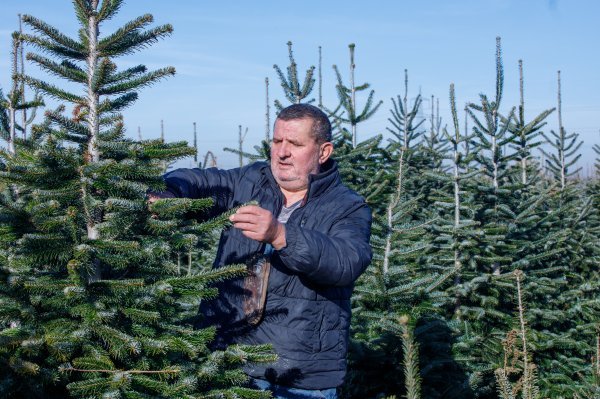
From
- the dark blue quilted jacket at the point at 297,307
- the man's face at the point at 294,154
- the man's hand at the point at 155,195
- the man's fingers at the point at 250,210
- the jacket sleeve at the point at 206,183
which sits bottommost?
the dark blue quilted jacket at the point at 297,307

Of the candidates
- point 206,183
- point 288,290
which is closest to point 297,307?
point 288,290

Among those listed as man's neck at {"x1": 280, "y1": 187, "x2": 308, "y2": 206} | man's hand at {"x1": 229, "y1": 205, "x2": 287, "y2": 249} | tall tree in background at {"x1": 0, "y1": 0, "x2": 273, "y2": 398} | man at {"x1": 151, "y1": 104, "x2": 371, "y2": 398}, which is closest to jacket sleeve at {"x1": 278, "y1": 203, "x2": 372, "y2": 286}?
man at {"x1": 151, "y1": 104, "x2": 371, "y2": 398}

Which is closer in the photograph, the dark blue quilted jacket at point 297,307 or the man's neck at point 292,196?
the dark blue quilted jacket at point 297,307

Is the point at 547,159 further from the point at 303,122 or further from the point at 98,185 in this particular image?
the point at 98,185

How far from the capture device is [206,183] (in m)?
3.54

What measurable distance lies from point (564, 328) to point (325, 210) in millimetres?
5738

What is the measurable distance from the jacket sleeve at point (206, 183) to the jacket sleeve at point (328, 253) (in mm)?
737

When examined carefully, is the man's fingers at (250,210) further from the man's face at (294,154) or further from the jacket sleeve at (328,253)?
the man's face at (294,154)

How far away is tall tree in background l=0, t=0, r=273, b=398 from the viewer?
2504mm

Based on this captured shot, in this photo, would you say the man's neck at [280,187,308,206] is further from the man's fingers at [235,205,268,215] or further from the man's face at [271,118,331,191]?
the man's fingers at [235,205,268,215]

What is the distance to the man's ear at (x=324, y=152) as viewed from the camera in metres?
3.74

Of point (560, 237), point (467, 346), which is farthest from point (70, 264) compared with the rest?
point (560, 237)

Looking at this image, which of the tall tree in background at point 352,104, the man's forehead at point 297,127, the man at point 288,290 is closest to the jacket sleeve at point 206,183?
the man at point 288,290

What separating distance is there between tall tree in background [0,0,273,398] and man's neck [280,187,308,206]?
886 mm
